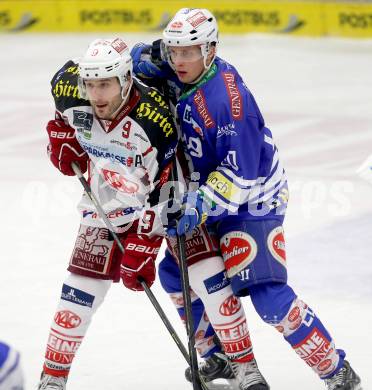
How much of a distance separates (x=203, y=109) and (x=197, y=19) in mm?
416

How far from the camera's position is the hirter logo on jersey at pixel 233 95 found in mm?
4887

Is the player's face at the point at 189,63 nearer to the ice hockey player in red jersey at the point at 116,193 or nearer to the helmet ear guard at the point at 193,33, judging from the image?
the helmet ear guard at the point at 193,33

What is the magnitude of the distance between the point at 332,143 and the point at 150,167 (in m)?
4.87

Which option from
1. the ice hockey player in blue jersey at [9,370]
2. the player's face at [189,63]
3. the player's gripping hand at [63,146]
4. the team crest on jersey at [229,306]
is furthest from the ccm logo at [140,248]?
the ice hockey player in blue jersey at [9,370]

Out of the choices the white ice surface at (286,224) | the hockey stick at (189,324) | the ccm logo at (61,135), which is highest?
the ccm logo at (61,135)

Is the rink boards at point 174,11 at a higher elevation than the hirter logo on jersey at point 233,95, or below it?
below

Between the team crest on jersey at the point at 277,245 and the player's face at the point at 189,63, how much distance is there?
0.71m

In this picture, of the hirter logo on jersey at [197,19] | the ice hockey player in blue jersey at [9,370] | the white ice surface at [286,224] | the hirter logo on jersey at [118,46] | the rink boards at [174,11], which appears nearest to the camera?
the ice hockey player in blue jersey at [9,370]

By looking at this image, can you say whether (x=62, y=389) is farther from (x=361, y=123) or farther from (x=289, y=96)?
(x=289, y=96)

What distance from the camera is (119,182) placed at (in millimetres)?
5141

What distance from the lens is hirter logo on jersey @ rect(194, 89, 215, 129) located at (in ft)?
16.1

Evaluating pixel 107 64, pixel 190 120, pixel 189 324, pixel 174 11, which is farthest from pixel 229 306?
pixel 174 11

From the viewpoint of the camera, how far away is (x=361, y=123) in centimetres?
1016

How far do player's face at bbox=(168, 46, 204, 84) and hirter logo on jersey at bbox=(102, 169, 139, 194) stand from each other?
477 millimetres
